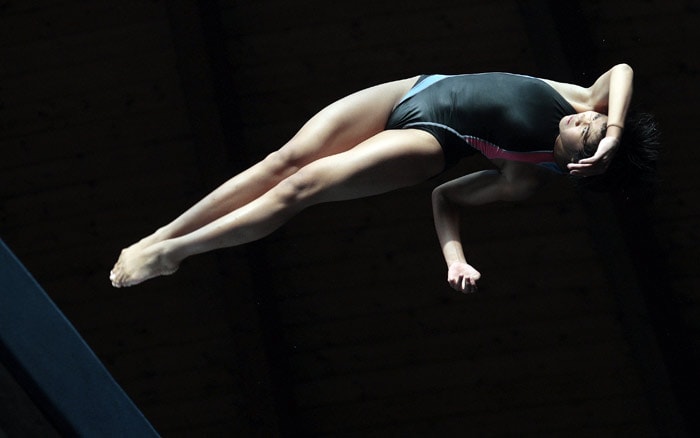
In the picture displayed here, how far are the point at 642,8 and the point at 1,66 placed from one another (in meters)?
3.14

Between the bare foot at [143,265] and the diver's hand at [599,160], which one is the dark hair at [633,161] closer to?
the diver's hand at [599,160]

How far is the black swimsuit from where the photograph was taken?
9.46 ft

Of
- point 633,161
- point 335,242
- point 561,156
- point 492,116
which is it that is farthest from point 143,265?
point 335,242

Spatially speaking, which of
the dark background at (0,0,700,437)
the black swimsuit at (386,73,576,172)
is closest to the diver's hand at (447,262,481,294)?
the black swimsuit at (386,73,576,172)

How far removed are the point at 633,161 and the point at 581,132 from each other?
0.19 m

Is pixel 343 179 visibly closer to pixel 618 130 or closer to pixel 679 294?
pixel 618 130

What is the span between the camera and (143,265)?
291cm

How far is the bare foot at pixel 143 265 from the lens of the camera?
291cm

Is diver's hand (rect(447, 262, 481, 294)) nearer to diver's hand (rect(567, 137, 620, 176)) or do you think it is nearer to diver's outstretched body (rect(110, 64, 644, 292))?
diver's outstretched body (rect(110, 64, 644, 292))

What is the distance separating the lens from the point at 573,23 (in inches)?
191

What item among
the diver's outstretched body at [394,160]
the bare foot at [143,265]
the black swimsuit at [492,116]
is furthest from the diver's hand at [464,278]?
the bare foot at [143,265]

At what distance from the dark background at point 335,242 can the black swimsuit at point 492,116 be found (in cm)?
196

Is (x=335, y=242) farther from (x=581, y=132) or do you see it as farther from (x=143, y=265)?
(x=581, y=132)

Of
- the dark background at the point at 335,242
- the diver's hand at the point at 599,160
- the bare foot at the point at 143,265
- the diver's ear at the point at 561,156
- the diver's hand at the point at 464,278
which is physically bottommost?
the dark background at the point at 335,242
